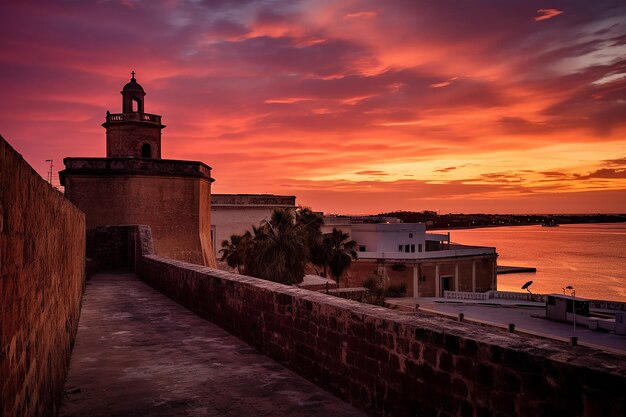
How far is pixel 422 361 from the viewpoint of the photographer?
4.28 meters

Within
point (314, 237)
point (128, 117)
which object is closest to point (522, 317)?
point (314, 237)

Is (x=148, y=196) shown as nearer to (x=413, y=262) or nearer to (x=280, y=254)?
(x=280, y=254)

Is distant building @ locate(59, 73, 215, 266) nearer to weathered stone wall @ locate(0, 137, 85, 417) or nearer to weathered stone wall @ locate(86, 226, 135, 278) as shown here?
weathered stone wall @ locate(86, 226, 135, 278)

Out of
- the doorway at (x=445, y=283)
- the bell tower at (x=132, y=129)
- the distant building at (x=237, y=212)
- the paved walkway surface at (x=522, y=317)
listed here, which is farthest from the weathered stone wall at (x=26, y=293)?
the doorway at (x=445, y=283)

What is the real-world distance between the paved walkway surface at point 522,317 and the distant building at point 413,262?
4533 mm

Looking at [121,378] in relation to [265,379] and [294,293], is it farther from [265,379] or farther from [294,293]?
[294,293]

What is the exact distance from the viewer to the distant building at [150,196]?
27.5 m

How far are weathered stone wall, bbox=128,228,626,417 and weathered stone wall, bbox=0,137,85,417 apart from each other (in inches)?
108

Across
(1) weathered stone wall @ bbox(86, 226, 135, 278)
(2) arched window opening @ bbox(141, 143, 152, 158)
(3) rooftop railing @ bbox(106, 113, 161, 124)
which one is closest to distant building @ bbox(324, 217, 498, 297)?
(2) arched window opening @ bbox(141, 143, 152, 158)

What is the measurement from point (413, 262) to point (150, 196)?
30606 mm

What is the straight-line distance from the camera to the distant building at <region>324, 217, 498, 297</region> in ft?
170

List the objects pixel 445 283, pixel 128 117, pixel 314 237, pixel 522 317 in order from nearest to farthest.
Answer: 1. pixel 128 117
2. pixel 522 317
3. pixel 314 237
4. pixel 445 283

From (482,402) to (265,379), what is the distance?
3154 mm

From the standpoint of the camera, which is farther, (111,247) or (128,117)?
(128,117)
